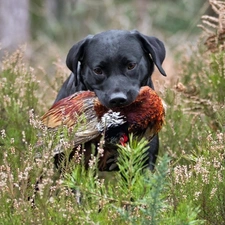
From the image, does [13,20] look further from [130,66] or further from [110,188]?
[110,188]

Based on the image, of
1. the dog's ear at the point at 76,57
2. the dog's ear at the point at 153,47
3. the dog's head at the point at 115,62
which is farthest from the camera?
the dog's ear at the point at 76,57

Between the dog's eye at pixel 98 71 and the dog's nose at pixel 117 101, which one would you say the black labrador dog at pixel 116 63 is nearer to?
the dog's eye at pixel 98 71

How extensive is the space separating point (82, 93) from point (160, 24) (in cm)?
1560

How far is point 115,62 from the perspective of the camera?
522 centimetres

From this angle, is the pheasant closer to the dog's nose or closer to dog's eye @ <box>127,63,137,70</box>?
the dog's nose

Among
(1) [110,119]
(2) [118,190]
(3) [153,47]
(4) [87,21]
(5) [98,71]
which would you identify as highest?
(4) [87,21]

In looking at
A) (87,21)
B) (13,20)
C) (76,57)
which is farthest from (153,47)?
(87,21)

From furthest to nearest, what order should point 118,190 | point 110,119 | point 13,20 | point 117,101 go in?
1. point 13,20
2. point 117,101
3. point 110,119
4. point 118,190

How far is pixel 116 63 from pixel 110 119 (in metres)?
0.75

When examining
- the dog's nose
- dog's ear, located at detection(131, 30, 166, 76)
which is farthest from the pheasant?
dog's ear, located at detection(131, 30, 166, 76)

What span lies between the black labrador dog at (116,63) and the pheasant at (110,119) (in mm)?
167

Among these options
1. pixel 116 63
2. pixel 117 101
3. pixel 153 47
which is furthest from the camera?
pixel 153 47

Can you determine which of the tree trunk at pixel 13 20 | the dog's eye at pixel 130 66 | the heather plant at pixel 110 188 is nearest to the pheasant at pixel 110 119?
the heather plant at pixel 110 188

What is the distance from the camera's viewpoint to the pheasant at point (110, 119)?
456 cm
